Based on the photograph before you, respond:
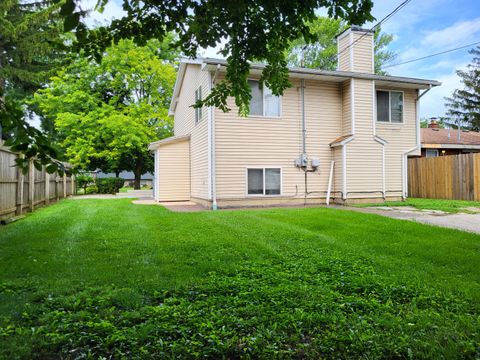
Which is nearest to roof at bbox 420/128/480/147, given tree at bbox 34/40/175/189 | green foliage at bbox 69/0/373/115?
tree at bbox 34/40/175/189

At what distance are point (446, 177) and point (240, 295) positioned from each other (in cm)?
1388

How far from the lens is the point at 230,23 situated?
3230mm

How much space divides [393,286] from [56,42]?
369cm

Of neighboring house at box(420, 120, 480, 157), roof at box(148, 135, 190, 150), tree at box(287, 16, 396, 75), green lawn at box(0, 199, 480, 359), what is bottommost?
green lawn at box(0, 199, 480, 359)

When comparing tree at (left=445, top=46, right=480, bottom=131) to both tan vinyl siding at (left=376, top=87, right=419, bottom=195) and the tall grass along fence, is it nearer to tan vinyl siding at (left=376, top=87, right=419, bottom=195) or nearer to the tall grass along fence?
tan vinyl siding at (left=376, top=87, right=419, bottom=195)

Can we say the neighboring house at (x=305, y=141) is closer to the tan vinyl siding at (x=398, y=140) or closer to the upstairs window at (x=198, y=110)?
the tan vinyl siding at (x=398, y=140)

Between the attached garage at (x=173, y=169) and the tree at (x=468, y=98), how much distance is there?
92.7 ft

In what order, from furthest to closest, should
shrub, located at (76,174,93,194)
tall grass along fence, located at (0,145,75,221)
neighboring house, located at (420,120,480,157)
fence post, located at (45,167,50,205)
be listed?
shrub, located at (76,174,93,194) < neighboring house, located at (420,120,480,157) < fence post, located at (45,167,50,205) < tall grass along fence, located at (0,145,75,221)

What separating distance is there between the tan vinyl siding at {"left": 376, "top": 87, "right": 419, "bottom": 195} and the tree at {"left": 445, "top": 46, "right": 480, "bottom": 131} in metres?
21.9

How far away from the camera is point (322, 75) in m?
12.2

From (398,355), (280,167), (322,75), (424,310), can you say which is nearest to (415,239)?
(424,310)

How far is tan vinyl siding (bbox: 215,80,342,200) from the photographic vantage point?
1152 cm

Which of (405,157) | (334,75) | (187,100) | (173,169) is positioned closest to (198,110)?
(187,100)

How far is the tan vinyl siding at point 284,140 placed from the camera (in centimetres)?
1152
